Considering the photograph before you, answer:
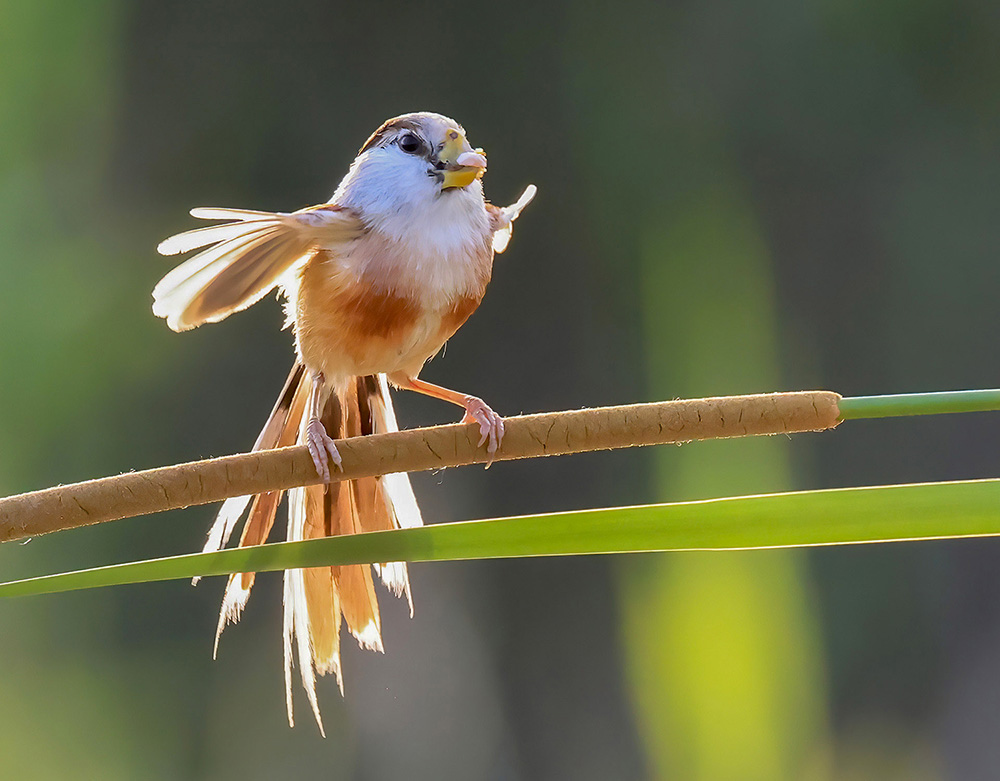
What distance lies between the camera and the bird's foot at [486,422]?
40cm

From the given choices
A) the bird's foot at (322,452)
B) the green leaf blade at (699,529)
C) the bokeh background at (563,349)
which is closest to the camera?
the green leaf blade at (699,529)

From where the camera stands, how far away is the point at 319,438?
1.64 feet

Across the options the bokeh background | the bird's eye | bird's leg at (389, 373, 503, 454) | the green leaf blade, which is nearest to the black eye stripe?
the bird's eye

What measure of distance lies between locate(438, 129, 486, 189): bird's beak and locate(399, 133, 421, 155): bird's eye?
2cm

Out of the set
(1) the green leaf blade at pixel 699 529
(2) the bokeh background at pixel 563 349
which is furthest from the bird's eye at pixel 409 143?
(2) the bokeh background at pixel 563 349

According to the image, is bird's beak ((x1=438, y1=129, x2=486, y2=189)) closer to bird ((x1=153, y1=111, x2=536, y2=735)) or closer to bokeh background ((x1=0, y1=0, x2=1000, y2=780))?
bird ((x1=153, y1=111, x2=536, y2=735))

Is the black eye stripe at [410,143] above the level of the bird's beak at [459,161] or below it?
above

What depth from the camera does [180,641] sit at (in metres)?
1.24

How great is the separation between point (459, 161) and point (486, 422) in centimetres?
18

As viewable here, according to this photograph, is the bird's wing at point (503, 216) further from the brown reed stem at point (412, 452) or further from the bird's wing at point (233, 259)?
the brown reed stem at point (412, 452)

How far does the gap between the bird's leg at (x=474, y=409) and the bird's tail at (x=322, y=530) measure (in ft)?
0.15

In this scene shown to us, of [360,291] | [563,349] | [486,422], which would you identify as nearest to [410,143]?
[360,291]

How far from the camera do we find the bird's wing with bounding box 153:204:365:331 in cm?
50

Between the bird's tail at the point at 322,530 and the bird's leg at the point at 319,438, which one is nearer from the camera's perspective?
the bird's leg at the point at 319,438
